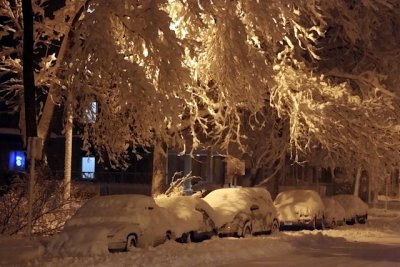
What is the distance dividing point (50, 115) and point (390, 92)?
1109 cm

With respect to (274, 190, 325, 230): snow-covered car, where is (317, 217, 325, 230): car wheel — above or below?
below

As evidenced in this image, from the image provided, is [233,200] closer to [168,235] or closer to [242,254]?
[168,235]

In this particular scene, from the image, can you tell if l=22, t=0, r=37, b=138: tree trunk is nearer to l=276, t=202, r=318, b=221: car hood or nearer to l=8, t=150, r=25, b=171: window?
l=276, t=202, r=318, b=221: car hood

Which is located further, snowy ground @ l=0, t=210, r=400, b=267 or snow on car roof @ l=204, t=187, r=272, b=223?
snow on car roof @ l=204, t=187, r=272, b=223

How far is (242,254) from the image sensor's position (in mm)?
15586

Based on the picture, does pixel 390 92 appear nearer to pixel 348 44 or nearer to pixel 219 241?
pixel 348 44

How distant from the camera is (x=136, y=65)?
15359 mm

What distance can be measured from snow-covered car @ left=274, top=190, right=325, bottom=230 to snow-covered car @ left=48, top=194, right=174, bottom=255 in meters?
8.84

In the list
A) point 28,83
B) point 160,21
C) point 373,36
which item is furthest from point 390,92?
point 28,83

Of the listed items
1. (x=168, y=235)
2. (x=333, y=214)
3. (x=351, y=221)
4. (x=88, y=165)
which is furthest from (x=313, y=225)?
(x=88, y=165)

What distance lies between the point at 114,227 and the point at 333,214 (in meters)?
13.3

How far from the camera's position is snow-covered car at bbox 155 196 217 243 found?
1741cm

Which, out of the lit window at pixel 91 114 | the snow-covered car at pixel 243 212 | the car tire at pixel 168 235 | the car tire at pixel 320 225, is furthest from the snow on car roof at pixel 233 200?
the lit window at pixel 91 114

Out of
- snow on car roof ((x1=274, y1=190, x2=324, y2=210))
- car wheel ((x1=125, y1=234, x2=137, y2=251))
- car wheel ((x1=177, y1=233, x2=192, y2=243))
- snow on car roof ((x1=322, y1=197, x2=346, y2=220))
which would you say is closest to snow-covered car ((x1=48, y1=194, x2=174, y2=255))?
car wheel ((x1=125, y1=234, x2=137, y2=251))
